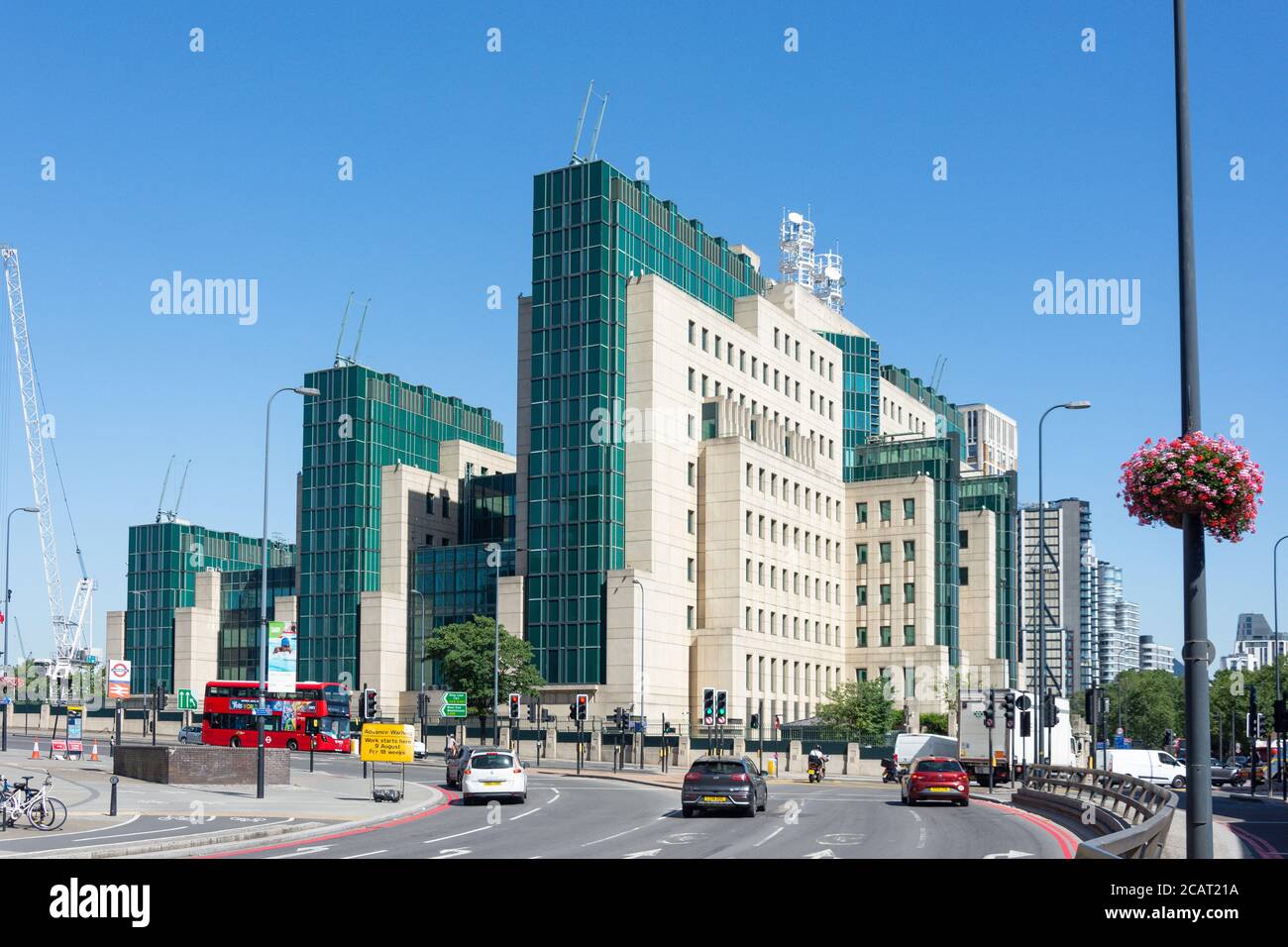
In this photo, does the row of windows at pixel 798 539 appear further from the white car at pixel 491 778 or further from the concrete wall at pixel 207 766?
the white car at pixel 491 778

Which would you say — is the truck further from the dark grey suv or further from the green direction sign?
the dark grey suv

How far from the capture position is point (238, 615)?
130000 millimetres

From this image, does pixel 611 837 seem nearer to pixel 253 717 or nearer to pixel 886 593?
pixel 253 717

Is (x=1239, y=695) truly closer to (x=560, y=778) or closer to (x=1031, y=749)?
(x=1031, y=749)

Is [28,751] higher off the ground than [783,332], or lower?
lower

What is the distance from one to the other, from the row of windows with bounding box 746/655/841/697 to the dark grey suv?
67761mm

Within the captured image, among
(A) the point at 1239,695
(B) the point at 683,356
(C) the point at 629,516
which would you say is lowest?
(A) the point at 1239,695

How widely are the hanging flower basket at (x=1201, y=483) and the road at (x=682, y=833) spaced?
11864mm

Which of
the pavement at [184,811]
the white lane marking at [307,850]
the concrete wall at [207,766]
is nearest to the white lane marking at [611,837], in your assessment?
the white lane marking at [307,850]

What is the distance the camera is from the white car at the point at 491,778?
4206 centimetres

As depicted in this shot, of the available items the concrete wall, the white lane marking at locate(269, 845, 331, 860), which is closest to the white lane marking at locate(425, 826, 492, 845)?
the white lane marking at locate(269, 845, 331, 860)

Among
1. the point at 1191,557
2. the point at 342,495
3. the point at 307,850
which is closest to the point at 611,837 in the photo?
the point at 307,850
